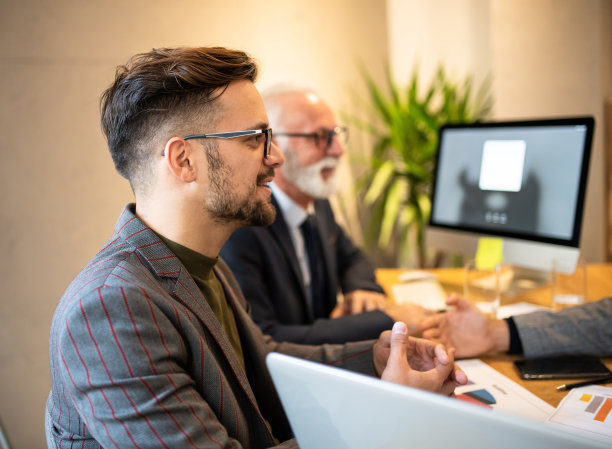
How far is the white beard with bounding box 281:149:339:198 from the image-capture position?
1.94m

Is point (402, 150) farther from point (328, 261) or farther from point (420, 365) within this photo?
point (420, 365)

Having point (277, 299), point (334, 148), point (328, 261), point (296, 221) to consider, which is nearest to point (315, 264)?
point (328, 261)

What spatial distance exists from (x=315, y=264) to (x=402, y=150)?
1.50 metres

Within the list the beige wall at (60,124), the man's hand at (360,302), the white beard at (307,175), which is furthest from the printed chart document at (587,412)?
the beige wall at (60,124)

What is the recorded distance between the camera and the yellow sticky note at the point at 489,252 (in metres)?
1.80

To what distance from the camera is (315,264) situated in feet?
6.50

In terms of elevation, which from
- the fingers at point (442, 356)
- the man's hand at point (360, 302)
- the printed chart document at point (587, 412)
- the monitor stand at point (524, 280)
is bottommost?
the man's hand at point (360, 302)

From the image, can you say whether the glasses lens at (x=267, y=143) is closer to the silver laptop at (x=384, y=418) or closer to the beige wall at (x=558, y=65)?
the silver laptop at (x=384, y=418)

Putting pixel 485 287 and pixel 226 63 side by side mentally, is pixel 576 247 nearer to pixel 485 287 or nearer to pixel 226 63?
pixel 485 287

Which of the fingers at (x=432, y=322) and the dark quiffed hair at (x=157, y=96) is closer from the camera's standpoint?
the dark quiffed hair at (x=157, y=96)

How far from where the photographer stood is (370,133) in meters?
3.30

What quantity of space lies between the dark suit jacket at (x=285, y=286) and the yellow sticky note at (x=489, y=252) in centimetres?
42

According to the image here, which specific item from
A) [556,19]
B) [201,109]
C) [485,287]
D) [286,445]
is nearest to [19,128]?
[201,109]

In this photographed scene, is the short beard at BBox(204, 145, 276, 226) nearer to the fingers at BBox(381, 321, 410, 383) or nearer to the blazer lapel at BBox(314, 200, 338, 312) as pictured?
the fingers at BBox(381, 321, 410, 383)
